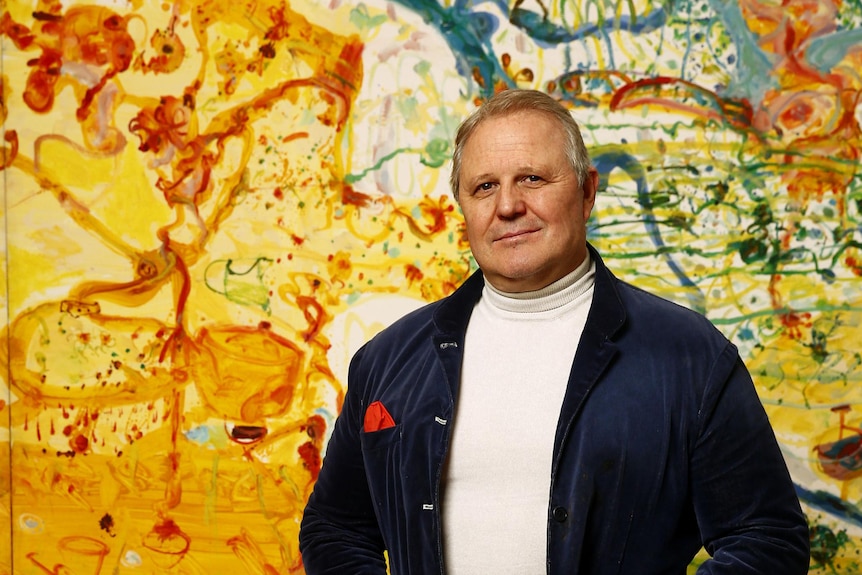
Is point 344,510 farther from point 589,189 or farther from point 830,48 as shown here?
point 830,48

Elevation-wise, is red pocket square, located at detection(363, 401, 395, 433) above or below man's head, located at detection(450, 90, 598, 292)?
below

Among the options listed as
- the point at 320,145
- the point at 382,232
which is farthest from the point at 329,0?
the point at 382,232

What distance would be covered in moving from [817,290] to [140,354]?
1670 mm

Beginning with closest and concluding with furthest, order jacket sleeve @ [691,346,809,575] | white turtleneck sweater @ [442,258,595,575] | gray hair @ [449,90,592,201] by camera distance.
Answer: jacket sleeve @ [691,346,809,575]
white turtleneck sweater @ [442,258,595,575]
gray hair @ [449,90,592,201]

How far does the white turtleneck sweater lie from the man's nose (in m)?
0.14

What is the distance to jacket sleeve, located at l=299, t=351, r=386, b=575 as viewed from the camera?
5.64 ft

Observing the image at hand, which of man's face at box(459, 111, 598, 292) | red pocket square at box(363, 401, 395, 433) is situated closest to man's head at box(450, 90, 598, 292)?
man's face at box(459, 111, 598, 292)

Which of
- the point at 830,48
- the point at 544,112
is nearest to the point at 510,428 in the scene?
the point at 544,112

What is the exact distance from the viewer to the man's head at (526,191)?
1563 millimetres

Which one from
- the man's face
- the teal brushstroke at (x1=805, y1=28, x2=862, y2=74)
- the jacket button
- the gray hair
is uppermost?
the teal brushstroke at (x1=805, y1=28, x2=862, y2=74)

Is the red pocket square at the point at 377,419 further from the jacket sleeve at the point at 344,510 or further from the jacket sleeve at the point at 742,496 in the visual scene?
the jacket sleeve at the point at 742,496

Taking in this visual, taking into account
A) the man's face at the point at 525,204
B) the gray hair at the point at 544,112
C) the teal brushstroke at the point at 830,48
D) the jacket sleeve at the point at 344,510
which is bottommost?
the jacket sleeve at the point at 344,510

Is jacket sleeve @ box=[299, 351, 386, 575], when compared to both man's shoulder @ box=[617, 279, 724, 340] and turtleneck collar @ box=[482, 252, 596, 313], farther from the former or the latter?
man's shoulder @ box=[617, 279, 724, 340]

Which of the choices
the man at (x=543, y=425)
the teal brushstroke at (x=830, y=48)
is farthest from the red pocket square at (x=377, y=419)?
the teal brushstroke at (x=830, y=48)
